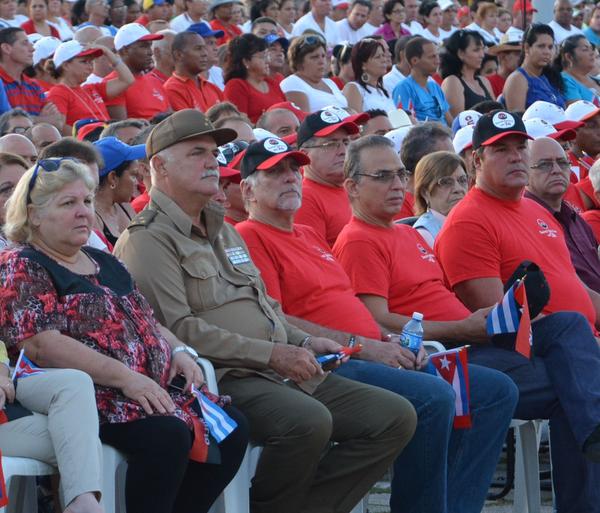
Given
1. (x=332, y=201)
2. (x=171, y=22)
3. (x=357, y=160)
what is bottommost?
(x=171, y=22)

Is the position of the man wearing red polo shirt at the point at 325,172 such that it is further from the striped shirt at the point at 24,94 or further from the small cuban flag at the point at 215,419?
the striped shirt at the point at 24,94

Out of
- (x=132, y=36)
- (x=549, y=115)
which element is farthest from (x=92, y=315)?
(x=132, y=36)

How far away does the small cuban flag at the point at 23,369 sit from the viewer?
3604 millimetres

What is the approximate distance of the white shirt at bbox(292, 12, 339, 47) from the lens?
13883 millimetres

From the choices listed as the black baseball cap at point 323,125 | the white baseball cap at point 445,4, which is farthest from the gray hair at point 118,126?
the white baseball cap at point 445,4

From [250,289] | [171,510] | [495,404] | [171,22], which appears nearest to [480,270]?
[495,404]

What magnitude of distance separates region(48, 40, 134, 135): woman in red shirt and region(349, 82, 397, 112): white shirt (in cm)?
221

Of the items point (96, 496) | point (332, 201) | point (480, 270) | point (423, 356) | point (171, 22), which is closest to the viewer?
point (96, 496)

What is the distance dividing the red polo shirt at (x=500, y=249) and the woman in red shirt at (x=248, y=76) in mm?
4538

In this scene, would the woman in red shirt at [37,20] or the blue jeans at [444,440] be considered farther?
the woman in red shirt at [37,20]

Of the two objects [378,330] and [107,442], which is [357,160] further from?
[107,442]

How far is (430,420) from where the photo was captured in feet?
14.5

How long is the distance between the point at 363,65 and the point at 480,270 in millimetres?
5130

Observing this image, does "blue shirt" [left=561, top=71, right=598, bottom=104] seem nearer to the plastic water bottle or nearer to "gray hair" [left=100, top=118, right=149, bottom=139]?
"gray hair" [left=100, top=118, right=149, bottom=139]
